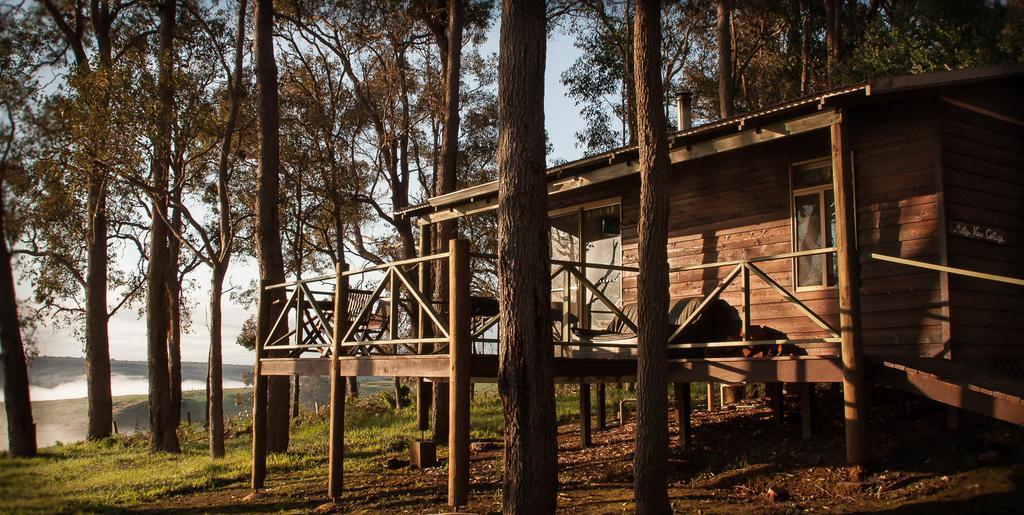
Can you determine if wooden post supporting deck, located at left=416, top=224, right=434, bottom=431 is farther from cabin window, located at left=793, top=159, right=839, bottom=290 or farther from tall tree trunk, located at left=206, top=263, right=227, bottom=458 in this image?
cabin window, located at left=793, top=159, right=839, bottom=290

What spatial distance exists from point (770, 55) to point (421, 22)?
10.1 metres

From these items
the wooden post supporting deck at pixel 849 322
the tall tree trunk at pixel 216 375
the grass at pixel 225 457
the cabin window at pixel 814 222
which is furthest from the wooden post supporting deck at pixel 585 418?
the tall tree trunk at pixel 216 375

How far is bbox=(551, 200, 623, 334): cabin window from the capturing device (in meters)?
12.6

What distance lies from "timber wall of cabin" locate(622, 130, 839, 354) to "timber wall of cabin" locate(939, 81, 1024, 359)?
1.33 metres

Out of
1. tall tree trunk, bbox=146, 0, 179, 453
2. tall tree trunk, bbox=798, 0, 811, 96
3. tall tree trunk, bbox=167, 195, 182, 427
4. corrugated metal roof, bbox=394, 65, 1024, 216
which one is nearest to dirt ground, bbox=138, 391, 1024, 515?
corrugated metal roof, bbox=394, 65, 1024, 216

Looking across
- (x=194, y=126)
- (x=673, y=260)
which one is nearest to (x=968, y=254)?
(x=673, y=260)

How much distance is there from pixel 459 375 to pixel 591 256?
550 centimetres

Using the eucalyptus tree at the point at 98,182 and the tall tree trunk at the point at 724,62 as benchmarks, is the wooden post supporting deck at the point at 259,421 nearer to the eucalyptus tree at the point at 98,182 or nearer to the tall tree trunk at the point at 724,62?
the eucalyptus tree at the point at 98,182

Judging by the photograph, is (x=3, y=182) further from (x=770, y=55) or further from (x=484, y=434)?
(x=770, y=55)

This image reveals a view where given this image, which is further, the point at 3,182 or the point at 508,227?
the point at 508,227

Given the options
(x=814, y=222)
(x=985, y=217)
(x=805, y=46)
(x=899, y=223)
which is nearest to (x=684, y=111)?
(x=814, y=222)

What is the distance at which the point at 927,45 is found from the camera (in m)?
17.4

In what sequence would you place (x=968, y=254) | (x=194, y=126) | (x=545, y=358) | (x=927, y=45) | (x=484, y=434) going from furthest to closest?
(x=927, y=45), (x=194, y=126), (x=484, y=434), (x=968, y=254), (x=545, y=358)

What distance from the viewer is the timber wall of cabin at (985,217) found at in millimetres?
8695
